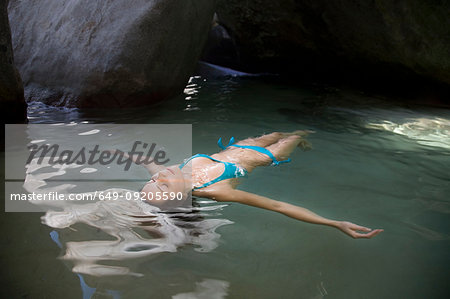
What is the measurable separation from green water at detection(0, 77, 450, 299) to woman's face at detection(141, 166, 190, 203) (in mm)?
203

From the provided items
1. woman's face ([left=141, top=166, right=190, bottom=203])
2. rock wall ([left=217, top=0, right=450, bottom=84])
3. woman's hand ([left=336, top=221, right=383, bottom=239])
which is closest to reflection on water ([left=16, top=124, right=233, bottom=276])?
woman's face ([left=141, top=166, right=190, bottom=203])

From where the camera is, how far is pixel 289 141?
4.12 metres

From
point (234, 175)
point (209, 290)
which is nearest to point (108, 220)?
point (209, 290)

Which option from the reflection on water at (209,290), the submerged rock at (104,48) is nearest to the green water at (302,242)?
the reflection on water at (209,290)

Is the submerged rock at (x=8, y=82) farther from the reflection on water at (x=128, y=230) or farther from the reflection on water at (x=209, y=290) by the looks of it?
the reflection on water at (x=209, y=290)

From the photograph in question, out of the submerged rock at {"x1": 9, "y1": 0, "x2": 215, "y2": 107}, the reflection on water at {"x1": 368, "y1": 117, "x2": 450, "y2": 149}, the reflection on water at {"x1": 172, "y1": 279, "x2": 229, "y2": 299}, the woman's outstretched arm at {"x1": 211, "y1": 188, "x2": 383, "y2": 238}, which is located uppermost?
the submerged rock at {"x1": 9, "y1": 0, "x2": 215, "y2": 107}

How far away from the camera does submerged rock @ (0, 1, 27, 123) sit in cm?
398

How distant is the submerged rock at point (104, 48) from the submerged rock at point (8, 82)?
1410 mm

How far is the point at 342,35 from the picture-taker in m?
7.20

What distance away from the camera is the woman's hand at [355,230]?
219 cm

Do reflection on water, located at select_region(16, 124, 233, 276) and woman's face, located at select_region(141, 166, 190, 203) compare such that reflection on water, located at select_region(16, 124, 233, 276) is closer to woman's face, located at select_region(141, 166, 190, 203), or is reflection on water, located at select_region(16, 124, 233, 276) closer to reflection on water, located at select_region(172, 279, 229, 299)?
woman's face, located at select_region(141, 166, 190, 203)

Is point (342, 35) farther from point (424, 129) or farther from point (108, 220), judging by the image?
point (108, 220)

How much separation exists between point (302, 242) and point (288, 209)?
11.7 inches

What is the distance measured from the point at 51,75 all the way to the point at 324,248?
5.31m
